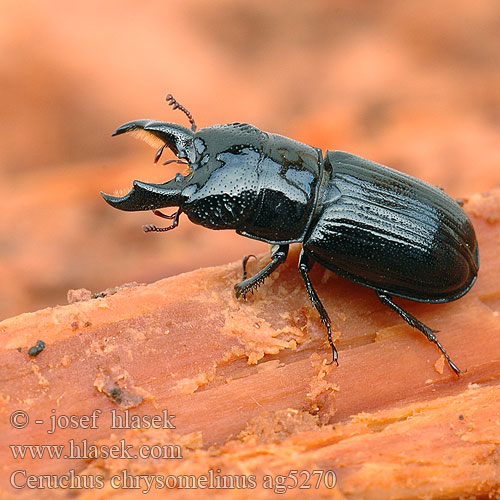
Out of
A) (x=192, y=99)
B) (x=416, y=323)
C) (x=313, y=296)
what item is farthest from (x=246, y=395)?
(x=192, y=99)

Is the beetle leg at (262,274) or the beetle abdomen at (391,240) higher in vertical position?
the beetle abdomen at (391,240)

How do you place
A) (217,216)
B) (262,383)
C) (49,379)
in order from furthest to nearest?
1. (217,216)
2. (262,383)
3. (49,379)

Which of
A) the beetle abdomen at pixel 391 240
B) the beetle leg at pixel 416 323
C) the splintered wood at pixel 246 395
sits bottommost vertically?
the splintered wood at pixel 246 395

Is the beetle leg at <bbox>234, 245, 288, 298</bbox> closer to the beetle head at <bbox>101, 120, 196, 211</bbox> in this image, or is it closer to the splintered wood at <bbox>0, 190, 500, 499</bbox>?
the splintered wood at <bbox>0, 190, 500, 499</bbox>

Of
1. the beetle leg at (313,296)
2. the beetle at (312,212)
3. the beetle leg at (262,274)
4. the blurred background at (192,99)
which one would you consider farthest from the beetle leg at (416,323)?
the blurred background at (192,99)

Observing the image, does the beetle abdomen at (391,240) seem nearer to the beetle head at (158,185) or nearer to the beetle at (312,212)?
the beetle at (312,212)

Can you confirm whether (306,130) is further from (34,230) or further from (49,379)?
(49,379)

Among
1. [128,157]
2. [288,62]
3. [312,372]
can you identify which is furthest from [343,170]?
[288,62]
